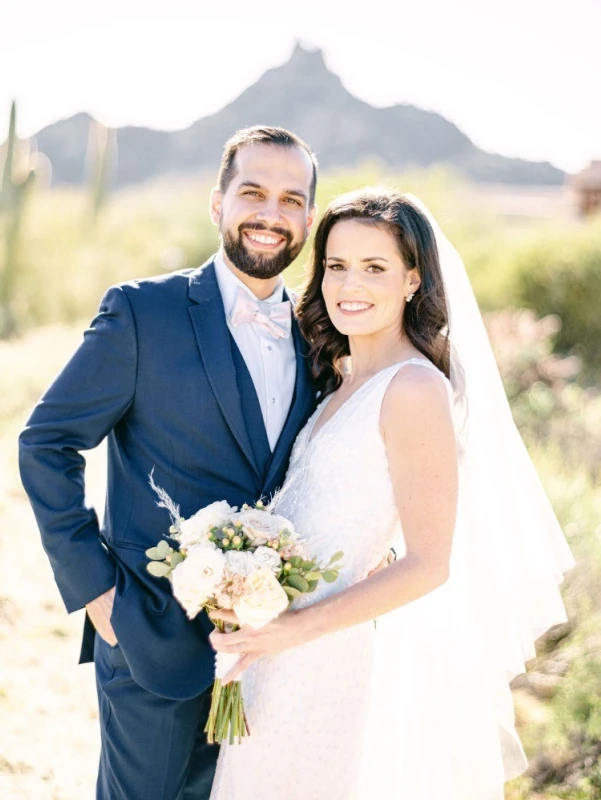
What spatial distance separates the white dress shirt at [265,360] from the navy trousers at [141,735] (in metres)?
0.95

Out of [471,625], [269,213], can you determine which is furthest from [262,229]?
[471,625]

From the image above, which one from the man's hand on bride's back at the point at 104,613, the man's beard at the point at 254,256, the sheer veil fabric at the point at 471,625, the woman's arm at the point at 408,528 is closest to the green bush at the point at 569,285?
the sheer veil fabric at the point at 471,625

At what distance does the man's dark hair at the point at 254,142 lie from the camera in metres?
3.16

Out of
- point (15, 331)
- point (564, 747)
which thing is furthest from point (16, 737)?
point (15, 331)

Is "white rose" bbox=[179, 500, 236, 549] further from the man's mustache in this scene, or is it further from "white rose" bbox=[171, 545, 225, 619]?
the man's mustache

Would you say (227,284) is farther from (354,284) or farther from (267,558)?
(267,558)

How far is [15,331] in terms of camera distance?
624 inches

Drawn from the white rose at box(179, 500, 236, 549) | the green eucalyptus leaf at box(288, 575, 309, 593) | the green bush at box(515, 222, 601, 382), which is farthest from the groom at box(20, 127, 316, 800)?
the green bush at box(515, 222, 601, 382)

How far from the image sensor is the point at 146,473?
2811mm

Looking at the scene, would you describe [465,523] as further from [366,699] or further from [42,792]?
[42,792]

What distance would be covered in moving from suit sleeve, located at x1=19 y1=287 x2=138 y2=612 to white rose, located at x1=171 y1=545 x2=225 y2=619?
59 cm

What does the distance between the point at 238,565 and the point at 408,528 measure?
0.56 m

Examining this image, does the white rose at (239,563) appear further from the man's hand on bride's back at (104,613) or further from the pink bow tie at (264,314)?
the pink bow tie at (264,314)

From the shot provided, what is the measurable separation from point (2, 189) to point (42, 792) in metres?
14.5
